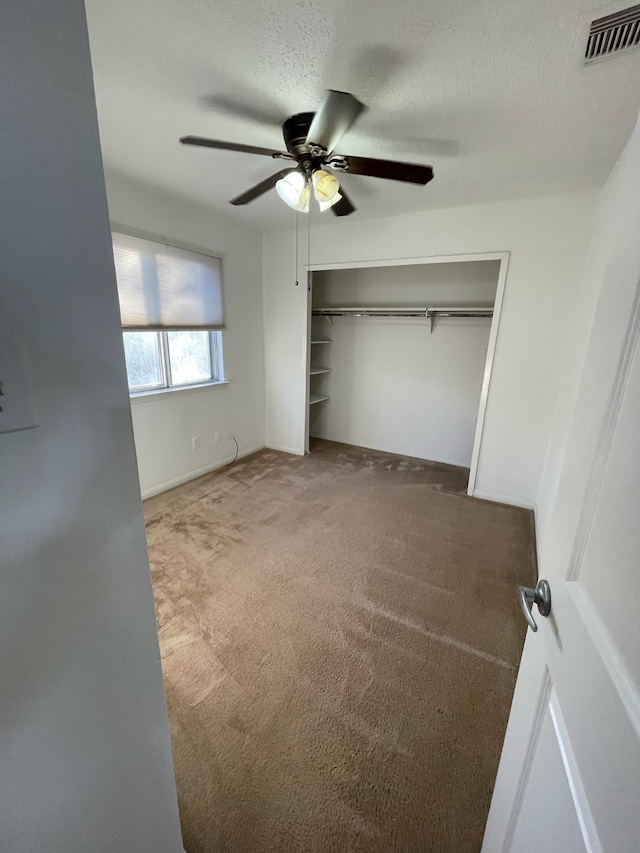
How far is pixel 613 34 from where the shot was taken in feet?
3.62

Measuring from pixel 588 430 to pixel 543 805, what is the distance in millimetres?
719

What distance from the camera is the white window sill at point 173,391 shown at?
2.76 m

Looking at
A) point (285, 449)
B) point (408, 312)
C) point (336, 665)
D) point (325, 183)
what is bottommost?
point (336, 665)

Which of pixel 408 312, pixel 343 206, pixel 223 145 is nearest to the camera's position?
pixel 223 145

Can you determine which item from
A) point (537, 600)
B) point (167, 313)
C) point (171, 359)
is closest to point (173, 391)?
point (171, 359)

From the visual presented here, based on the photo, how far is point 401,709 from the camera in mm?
1373

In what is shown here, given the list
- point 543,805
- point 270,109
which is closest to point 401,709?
point 543,805

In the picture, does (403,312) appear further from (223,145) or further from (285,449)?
(223,145)

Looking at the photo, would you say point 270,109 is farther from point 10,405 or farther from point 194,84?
point 10,405

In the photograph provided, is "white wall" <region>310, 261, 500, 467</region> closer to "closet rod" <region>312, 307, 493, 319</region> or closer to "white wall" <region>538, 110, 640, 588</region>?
"closet rod" <region>312, 307, 493, 319</region>

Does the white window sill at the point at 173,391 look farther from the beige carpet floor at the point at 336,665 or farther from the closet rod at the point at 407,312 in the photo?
the closet rod at the point at 407,312

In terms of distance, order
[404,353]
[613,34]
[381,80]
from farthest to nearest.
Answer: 1. [404,353]
2. [381,80]
3. [613,34]

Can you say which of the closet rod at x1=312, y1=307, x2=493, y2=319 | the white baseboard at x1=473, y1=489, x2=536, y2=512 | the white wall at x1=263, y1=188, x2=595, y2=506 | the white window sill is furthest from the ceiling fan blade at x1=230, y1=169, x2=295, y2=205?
the white baseboard at x1=473, y1=489, x2=536, y2=512

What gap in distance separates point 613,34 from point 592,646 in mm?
1820
